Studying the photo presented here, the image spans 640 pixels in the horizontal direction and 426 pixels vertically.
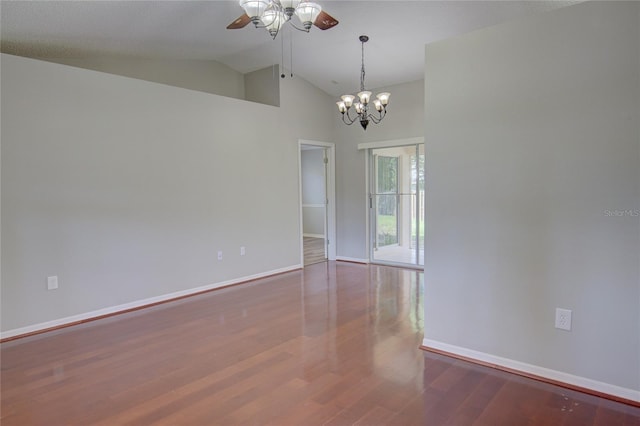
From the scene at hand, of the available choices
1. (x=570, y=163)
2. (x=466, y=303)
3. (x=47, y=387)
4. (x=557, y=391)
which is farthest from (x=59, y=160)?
(x=557, y=391)

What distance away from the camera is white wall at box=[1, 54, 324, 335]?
3432 mm

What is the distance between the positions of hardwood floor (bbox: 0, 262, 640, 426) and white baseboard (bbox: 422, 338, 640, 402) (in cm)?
8

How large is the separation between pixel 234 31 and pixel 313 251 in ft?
15.3

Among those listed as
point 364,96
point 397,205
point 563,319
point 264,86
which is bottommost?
point 563,319

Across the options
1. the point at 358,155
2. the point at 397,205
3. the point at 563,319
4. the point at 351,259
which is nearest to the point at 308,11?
the point at 563,319

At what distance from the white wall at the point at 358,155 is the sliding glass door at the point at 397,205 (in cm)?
19

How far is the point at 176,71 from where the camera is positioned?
17.5 feet

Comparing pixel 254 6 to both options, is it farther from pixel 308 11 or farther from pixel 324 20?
pixel 324 20

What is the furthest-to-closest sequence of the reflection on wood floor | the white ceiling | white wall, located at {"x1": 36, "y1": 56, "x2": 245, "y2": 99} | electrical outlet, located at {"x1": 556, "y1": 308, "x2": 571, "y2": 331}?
the reflection on wood floor < white wall, located at {"x1": 36, "y1": 56, "x2": 245, "y2": 99} < the white ceiling < electrical outlet, located at {"x1": 556, "y1": 308, "x2": 571, "y2": 331}

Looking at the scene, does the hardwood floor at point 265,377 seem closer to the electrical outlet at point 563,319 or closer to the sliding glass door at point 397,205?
the electrical outlet at point 563,319

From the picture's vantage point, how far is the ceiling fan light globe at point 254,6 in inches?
103

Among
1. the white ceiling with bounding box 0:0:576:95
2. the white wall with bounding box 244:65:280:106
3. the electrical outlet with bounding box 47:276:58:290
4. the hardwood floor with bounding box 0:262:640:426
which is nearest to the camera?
the hardwood floor with bounding box 0:262:640:426

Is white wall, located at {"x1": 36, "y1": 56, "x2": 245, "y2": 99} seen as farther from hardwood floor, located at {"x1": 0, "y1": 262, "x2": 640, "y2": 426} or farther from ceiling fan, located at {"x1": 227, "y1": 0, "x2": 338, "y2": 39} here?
hardwood floor, located at {"x1": 0, "y1": 262, "x2": 640, "y2": 426}

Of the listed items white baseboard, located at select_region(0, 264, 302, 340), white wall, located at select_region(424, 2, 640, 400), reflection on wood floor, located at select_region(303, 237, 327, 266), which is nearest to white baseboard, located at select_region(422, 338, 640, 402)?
white wall, located at select_region(424, 2, 640, 400)
